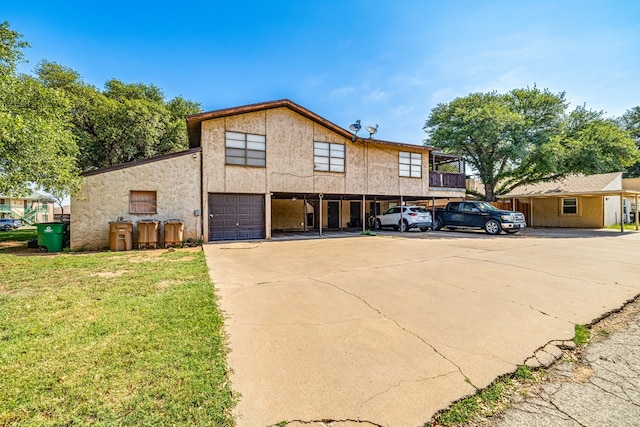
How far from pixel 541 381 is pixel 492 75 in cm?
1239

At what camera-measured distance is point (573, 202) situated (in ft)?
72.3

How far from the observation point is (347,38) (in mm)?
13016

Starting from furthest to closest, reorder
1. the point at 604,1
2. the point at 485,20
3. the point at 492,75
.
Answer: the point at 492,75
the point at 485,20
the point at 604,1

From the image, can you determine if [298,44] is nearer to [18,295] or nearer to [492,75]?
[492,75]

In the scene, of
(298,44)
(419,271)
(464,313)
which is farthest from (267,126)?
(464,313)

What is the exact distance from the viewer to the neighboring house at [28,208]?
36.2 meters

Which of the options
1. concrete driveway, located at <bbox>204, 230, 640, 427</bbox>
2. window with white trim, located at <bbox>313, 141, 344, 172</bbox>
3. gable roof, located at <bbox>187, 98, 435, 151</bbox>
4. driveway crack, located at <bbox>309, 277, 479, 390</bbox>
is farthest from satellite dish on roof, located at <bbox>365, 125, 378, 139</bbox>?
driveway crack, located at <bbox>309, 277, 479, 390</bbox>

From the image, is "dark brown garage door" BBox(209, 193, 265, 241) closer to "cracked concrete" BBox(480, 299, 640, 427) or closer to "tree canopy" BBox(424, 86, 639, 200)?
"cracked concrete" BBox(480, 299, 640, 427)

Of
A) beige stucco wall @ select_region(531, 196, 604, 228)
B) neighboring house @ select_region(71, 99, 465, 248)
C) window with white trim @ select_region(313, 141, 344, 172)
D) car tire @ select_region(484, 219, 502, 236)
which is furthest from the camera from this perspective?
beige stucco wall @ select_region(531, 196, 604, 228)

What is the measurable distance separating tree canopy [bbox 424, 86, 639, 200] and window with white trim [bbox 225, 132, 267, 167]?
14.6 meters

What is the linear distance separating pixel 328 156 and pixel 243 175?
4643 mm

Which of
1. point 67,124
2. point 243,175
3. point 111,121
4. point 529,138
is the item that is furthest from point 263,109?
point 529,138

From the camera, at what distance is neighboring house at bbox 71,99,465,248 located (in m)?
10.7

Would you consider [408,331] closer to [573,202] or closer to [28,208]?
[573,202]
